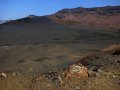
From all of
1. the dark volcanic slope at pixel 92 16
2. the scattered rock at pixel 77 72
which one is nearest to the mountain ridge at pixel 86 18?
the dark volcanic slope at pixel 92 16

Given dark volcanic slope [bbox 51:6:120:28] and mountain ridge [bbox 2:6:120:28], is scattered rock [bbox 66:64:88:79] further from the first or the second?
dark volcanic slope [bbox 51:6:120:28]

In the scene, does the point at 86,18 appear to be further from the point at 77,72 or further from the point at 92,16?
the point at 77,72

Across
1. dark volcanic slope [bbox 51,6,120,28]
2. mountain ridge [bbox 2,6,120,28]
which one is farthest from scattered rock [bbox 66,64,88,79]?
dark volcanic slope [bbox 51,6,120,28]

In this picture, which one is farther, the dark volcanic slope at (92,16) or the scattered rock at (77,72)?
the dark volcanic slope at (92,16)

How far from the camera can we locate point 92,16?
17562 millimetres

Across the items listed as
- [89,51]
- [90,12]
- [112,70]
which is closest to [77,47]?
[89,51]

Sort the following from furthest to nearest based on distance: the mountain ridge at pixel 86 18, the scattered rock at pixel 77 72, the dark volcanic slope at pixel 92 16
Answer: the dark volcanic slope at pixel 92 16 → the mountain ridge at pixel 86 18 → the scattered rock at pixel 77 72

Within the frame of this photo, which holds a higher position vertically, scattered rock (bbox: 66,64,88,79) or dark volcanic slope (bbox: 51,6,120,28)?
dark volcanic slope (bbox: 51,6,120,28)

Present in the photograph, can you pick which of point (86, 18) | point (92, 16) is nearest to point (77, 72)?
point (86, 18)

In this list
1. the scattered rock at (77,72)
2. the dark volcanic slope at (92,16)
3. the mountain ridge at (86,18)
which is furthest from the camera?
the dark volcanic slope at (92,16)

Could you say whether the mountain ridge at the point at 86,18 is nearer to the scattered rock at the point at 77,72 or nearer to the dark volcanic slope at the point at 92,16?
the dark volcanic slope at the point at 92,16

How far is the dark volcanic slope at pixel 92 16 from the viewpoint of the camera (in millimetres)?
16547

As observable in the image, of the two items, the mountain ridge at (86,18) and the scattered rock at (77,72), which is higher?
the mountain ridge at (86,18)

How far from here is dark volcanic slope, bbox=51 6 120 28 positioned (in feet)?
54.3
